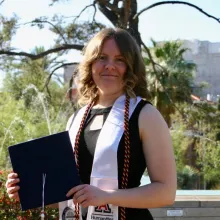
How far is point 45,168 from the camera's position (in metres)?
1.90

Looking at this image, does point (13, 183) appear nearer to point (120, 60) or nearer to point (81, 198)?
point (81, 198)

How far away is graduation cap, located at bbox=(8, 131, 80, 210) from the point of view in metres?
1.87

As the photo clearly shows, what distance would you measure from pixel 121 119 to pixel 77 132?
19 cm

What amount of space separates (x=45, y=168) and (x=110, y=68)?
435mm

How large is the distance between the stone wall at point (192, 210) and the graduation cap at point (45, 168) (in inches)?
139

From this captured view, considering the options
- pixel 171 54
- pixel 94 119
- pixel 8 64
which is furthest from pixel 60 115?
pixel 94 119

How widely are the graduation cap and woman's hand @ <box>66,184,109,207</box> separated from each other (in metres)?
0.07

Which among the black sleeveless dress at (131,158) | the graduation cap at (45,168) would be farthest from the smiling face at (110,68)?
the graduation cap at (45,168)

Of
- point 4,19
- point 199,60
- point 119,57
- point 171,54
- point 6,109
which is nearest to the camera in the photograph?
point 119,57

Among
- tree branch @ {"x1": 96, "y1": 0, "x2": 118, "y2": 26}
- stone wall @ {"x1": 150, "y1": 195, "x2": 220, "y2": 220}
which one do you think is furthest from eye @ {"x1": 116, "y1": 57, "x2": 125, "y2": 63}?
tree branch @ {"x1": 96, "y1": 0, "x2": 118, "y2": 26}

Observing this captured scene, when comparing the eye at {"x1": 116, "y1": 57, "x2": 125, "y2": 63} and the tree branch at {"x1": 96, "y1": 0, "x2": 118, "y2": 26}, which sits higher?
the tree branch at {"x1": 96, "y1": 0, "x2": 118, "y2": 26}

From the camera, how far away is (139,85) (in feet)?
6.77

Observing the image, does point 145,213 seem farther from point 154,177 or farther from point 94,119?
point 94,119

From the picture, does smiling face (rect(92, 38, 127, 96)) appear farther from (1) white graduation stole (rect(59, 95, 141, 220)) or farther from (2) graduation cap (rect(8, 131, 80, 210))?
(2) graduation cap (rect(8, 131, 80, 210))
